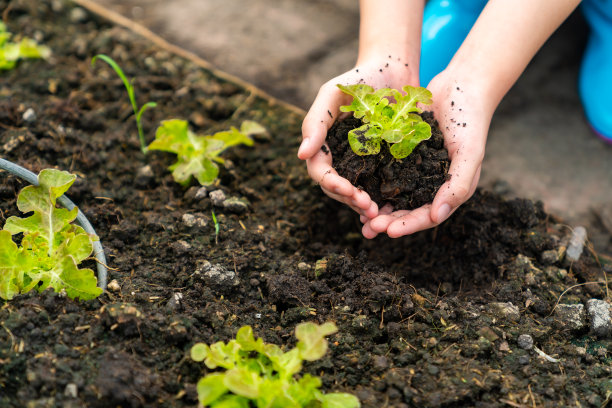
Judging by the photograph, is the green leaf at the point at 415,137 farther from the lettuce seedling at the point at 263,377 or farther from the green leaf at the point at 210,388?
the green leaf at the point at 210,388

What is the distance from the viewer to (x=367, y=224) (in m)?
2.02

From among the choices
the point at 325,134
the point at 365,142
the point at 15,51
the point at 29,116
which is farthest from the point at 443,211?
the point at 15,51

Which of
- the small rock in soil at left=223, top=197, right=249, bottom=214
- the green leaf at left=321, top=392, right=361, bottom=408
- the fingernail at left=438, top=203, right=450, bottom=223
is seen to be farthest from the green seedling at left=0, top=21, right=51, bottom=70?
the green leaf at left=321, top=392, right=361, bottom=408

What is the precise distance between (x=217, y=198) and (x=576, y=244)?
4.97 ft

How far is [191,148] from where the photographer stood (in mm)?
2381

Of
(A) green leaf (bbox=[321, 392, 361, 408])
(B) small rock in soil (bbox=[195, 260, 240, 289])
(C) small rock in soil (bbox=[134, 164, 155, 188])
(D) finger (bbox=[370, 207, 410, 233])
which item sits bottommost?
(C) small rock in soil (bbox=[134, 164, 155, 188])

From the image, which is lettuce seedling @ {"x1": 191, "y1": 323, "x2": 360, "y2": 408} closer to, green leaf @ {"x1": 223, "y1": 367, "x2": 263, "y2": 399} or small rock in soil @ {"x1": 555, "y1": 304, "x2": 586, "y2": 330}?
green leaf @ {"x1": 223, "y1": 367, "x2": 263, "y2": 399}

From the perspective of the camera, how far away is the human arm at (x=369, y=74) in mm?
1935

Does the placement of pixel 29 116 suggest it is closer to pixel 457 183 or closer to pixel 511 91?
pixel 457 183

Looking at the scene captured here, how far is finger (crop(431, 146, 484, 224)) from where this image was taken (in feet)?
6.24

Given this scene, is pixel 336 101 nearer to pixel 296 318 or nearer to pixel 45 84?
pixel 296 318

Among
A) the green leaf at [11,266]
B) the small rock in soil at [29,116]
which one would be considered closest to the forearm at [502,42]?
the green leaf at [11,266]

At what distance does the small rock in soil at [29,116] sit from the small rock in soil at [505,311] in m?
2.10

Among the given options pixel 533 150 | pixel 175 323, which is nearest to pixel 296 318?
pixel 175 323
